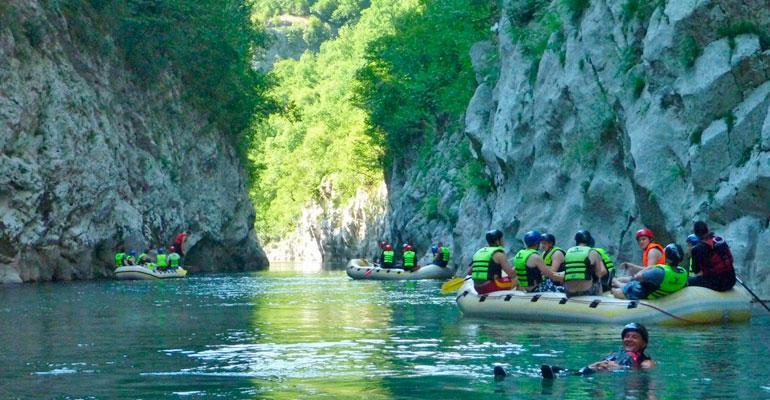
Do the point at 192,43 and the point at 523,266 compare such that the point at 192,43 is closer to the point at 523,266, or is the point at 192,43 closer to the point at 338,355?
the point at 523,266

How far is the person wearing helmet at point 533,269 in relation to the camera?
20.4 meters

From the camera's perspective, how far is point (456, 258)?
45.7 metres

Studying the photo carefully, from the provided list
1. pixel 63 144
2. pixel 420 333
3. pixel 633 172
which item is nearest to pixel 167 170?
pixel 63 144

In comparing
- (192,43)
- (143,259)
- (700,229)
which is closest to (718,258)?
(700,229)

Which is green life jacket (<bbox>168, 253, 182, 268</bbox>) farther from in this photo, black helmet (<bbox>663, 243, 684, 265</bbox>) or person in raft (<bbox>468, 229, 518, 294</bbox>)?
black helmet (<bbox>663, 243, 684, 265</bbox>)

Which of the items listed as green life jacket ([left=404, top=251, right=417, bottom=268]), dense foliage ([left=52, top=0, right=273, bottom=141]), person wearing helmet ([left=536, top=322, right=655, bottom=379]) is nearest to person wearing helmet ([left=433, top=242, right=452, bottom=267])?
green life jacket ([left=404, top=251, right=417, bottom=268])

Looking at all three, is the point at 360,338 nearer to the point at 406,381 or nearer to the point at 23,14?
the point at 406,381

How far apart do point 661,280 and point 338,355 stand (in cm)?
583

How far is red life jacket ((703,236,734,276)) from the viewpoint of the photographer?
18.6m

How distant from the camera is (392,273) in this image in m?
44.4

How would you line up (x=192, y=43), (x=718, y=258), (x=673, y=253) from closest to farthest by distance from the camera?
(x=673, y=253) → (x=718, y=258) → (x=192, y=43)

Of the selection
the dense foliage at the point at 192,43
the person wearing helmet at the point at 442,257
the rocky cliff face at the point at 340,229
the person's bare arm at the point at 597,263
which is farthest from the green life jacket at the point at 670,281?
the rocky cliff face at the point at 340,229

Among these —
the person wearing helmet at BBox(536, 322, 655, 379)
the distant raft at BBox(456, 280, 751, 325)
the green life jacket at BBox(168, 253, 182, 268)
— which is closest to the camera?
the person wearing helmet at BBox(536, 322, 655, 379)

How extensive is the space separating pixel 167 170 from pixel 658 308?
38858 mm
